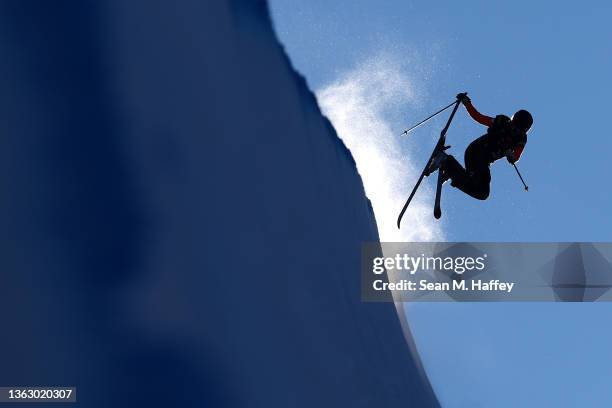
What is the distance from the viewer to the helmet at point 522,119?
33.6 feet

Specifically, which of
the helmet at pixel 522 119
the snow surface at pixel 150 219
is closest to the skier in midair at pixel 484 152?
the helmet at pixel 522 119

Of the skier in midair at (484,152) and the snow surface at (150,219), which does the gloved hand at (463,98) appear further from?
the snow surface at (150,219)

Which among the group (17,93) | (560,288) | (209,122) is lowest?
(560,288)

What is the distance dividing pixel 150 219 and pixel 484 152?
5.90 metres

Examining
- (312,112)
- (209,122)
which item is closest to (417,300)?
(209,122)

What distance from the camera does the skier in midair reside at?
406 inches

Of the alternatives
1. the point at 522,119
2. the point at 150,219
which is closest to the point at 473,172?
the point at 522,119

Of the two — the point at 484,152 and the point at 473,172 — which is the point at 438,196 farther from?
the point at 484,152

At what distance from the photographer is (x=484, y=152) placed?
1055 cm

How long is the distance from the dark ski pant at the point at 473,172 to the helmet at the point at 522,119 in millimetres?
661

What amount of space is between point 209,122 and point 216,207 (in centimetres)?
180

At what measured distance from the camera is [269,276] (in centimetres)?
1441

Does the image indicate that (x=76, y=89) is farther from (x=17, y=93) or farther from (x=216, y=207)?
(x=216, y=207)

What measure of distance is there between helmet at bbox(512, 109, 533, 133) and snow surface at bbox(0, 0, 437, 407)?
602cm
